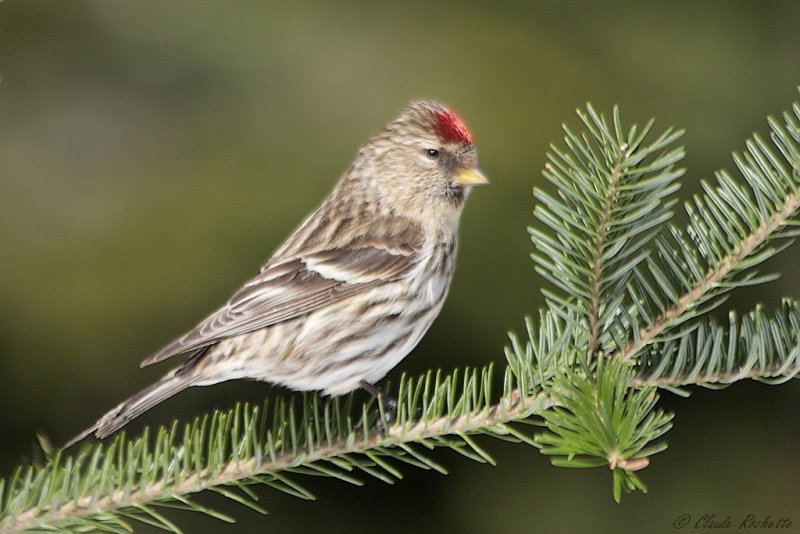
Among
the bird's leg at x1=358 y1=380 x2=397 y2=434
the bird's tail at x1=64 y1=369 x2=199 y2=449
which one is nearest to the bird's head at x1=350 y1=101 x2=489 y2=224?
the bird's leg at x1=358 y1=380 x2=397 y2=434

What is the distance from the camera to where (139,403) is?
2.12 m

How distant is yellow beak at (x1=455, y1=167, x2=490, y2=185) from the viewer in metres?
2.64

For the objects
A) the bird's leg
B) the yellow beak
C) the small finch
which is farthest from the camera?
the yellow beak

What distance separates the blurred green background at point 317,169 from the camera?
9.03 ft

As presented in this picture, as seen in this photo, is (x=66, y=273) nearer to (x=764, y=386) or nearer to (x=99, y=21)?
(x=99, y=21)

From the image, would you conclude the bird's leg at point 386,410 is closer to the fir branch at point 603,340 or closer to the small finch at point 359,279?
the fir branch at point 603,340

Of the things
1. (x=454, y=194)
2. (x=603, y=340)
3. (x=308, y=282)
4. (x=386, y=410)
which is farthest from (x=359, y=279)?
(x=603, y=340)

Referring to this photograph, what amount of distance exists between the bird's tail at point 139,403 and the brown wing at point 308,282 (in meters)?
0.16

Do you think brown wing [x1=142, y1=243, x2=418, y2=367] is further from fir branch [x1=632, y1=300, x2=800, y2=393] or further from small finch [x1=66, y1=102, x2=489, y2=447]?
fir branch [x1=632, y1=300, x2=800, y2=393]

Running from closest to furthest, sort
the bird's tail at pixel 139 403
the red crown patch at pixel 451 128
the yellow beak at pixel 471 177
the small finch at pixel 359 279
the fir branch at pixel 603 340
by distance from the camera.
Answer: the fir branch at pixel 603 340 → the bird's tail at pixel 139 403 → the small finch at pixel 359 279 → the yellow beak at pixel 471 177 → the red crown patch at pixel 451 128

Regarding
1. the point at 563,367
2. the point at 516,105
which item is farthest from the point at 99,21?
the point at 563,367

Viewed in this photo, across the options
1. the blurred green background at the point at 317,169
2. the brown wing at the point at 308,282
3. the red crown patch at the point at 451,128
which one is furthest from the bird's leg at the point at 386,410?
the red crown patch at the point at 451,128

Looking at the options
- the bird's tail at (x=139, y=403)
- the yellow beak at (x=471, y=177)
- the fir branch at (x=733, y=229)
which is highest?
the yellow beak at (x=471, y=177)

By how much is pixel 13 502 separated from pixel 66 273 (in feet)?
4.79
